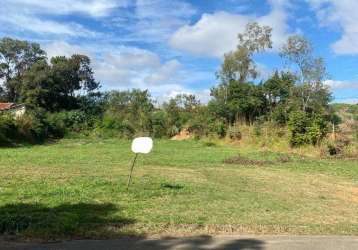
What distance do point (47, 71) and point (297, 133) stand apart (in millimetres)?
30299

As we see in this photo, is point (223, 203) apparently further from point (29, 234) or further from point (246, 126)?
point (246, 126)

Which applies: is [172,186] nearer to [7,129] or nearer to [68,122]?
[7,129]

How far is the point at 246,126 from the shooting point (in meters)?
35.0

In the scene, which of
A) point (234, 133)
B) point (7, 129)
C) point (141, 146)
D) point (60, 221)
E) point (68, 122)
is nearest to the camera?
point (60, 221)

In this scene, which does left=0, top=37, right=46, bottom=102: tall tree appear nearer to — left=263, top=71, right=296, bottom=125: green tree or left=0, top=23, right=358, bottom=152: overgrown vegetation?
left=0, top=23, right=358, bottom=152: overgrown vegetation

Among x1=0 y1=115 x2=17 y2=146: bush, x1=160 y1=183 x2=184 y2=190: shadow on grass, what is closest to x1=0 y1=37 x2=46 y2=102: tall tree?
x1=0 y1=115 x2=17 y2=146: bush

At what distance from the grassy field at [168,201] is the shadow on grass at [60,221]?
1 centimetres

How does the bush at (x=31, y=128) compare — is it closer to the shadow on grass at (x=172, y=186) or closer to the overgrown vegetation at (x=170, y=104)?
the overgrown vegetation at (x=170, y=104)

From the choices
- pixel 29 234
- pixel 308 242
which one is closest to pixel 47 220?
pixel 29 234

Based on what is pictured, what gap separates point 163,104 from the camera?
4594 centimetres

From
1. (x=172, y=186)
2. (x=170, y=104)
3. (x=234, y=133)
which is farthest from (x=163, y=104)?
(x=172, y=186)

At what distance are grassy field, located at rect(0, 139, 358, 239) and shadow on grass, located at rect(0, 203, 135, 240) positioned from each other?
1 centimetres

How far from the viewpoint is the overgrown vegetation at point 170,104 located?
33.2 metres

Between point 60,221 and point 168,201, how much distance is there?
3.18 m
